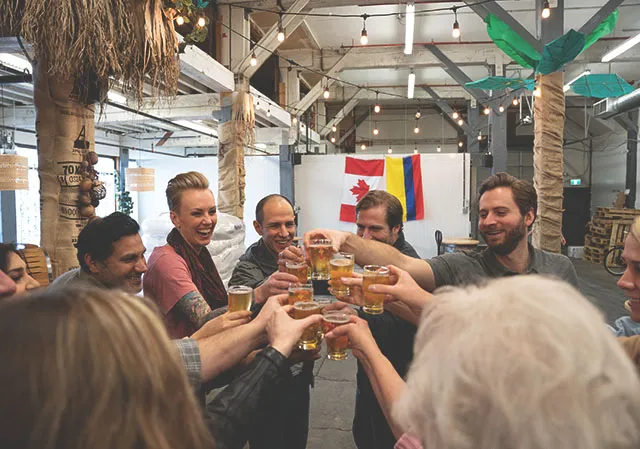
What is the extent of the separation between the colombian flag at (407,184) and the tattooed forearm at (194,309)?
585cm

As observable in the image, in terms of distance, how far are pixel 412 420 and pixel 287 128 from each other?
871 cm

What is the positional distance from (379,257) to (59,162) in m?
1.92

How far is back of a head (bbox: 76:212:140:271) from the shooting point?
2029 millimetres

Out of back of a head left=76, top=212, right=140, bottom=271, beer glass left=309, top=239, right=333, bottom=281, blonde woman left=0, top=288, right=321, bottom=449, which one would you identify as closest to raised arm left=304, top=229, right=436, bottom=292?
beer glass left=309, top=239, right=333, bottom=281

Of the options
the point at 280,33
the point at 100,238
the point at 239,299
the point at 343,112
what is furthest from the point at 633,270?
the point at 343,112

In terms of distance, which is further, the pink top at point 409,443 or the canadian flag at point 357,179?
the canadian flag at point 357,179

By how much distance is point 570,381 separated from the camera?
631mm

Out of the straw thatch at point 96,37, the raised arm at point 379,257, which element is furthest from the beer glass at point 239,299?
the straw thatch at point 96,37

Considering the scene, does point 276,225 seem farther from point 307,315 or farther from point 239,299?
point 307,315

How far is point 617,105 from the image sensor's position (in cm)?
1045

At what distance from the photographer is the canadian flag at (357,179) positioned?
7484 mm

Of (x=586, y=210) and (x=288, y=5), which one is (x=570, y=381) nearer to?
(x=288, y=5)

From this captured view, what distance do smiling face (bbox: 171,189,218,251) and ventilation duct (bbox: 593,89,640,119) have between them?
10393mm

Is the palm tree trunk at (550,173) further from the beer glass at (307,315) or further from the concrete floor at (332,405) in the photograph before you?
the beer glass at (307,315)
